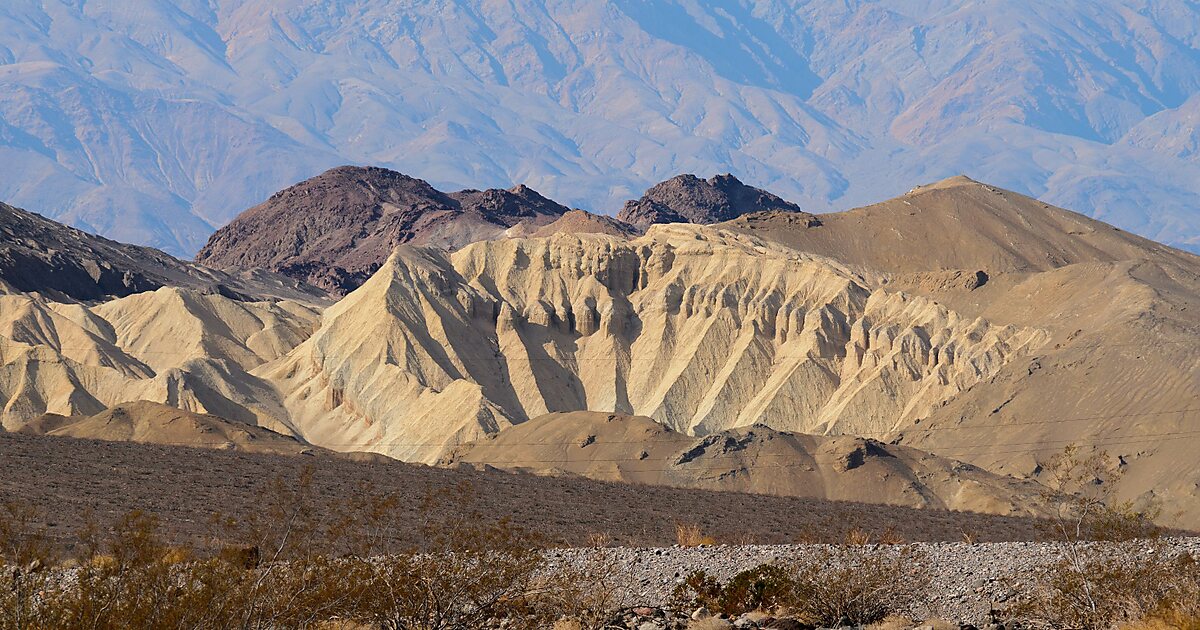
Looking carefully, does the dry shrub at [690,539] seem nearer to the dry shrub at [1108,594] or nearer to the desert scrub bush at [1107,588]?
the desert scrub bush at [1107,588]

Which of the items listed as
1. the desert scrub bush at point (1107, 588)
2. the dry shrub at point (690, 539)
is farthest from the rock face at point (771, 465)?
the desert scrub bush at point (1107, 588)

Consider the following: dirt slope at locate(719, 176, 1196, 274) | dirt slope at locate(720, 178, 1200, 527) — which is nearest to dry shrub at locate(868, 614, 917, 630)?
dirt slope at locate(720, 178, 1200, 527)

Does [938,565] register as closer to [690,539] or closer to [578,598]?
[578,598]

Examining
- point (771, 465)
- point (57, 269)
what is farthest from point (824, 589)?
point (57, 269)

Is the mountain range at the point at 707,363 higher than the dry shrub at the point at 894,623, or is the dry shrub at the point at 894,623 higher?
the dry shrub at the point at 894,623

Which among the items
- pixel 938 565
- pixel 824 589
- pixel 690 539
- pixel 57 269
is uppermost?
pixel 824 589
